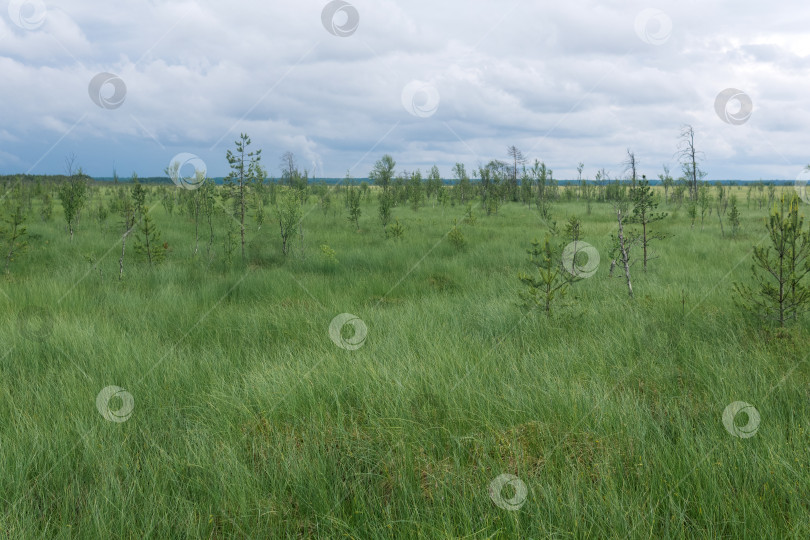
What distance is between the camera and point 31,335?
4.79 m

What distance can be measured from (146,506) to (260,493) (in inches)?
21.9

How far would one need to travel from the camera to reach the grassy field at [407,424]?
7.04 ft

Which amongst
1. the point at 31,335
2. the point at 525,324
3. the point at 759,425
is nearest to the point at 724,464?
the point at 759,425

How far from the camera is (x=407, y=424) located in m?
2.90

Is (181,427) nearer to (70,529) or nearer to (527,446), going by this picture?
(70,529)
